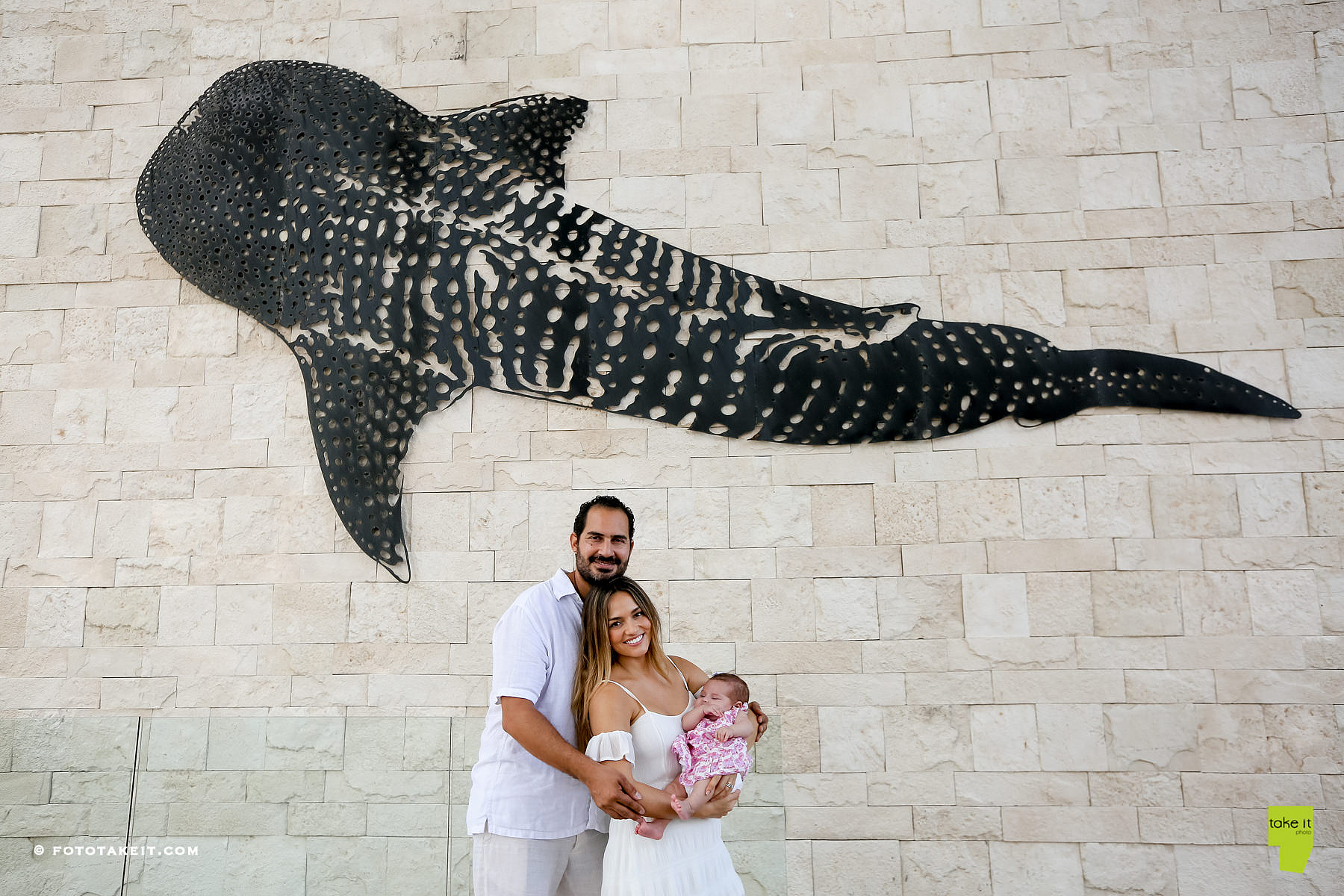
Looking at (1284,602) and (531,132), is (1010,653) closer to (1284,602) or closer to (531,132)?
(1284,602)

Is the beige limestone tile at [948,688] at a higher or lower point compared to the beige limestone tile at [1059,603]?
lower

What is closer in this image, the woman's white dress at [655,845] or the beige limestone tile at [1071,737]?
the woman's white dress at [655,845]

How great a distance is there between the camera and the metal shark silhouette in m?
3.26

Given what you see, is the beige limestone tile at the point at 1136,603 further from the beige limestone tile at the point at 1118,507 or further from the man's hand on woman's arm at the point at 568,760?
the man's hand on woman's arm at the point at 568,760

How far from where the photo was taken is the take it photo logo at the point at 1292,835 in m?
2.92

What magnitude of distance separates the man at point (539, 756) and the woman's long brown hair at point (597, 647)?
0.05m

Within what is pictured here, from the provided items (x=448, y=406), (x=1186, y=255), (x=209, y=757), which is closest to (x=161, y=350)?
(x=448, y=406)

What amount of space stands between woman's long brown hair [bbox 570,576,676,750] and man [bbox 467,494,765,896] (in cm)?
5

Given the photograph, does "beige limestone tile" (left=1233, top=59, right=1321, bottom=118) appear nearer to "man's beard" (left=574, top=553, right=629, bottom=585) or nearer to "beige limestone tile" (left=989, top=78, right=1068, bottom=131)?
"beige limestone tile" (left=989, top=78, right=1068, bottom=131)

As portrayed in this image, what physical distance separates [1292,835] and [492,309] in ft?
10.7

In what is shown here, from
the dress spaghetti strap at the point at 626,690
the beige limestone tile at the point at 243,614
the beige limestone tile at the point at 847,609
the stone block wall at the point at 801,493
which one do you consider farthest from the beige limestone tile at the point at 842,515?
the beige limestone tile at the point at 243,614

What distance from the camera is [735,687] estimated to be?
2.00 m

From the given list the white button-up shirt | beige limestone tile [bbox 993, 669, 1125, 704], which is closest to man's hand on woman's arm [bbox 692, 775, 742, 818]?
the white button-up shirt

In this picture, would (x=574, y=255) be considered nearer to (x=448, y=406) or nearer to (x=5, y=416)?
(x=448, y=406)
